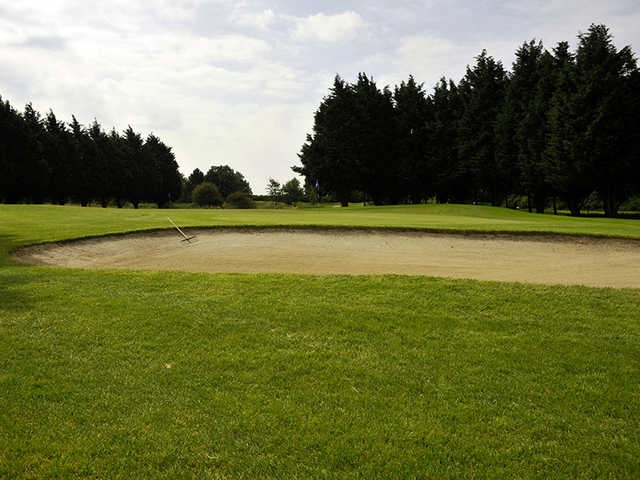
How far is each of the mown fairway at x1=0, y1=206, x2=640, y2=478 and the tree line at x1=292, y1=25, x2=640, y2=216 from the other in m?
33.3

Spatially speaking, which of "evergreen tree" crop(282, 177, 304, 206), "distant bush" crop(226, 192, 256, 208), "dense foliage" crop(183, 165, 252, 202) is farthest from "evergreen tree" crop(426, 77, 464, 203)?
"dense foliage" crop(183, 165, 252, 202)

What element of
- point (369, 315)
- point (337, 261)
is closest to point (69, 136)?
point (337, 261)

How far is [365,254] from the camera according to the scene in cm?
1190

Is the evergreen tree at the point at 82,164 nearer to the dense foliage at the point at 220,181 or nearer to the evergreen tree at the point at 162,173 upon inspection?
the evergreen tree at the point at 162,173

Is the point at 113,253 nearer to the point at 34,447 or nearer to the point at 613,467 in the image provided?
the point at 34,447

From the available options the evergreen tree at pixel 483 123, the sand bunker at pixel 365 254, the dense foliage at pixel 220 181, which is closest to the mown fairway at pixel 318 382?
the sand bunker at pixel 365 254

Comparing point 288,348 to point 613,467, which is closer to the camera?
point 613,467

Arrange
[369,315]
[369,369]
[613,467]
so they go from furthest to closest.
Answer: [369,315]
[369,369]
[613,467]

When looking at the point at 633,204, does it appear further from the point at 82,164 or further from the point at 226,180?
the point at 226,180

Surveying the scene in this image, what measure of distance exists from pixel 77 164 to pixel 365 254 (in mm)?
54416

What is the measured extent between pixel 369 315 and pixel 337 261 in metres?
4.96

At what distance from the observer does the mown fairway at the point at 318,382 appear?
3049 mm

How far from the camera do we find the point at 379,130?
52.2m

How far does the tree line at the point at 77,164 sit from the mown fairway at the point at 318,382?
49592 mm
